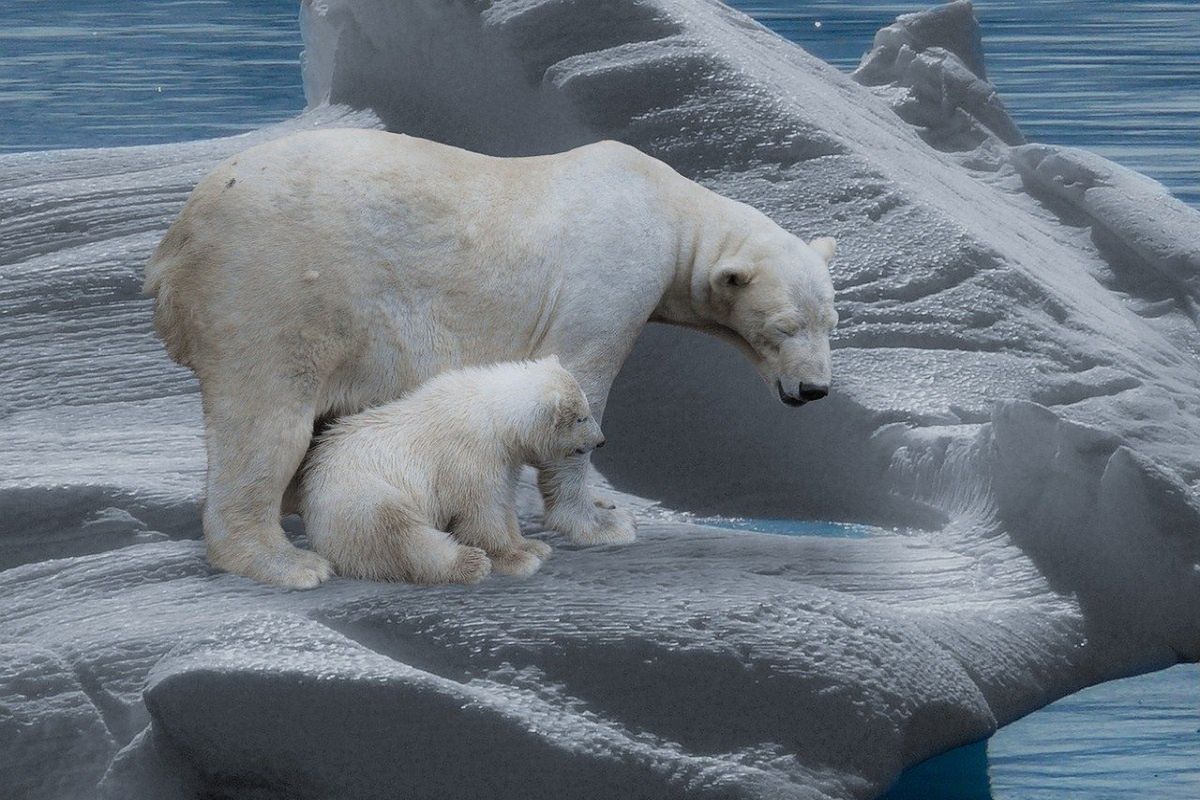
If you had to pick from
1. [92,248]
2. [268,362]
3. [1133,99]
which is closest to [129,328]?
[92,248]

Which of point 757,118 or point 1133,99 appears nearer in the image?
point 757,118

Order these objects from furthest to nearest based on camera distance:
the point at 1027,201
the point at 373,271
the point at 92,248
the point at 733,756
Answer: the point at 1027,201, the point at 92,248, the point at 373,271, the point at 733,756

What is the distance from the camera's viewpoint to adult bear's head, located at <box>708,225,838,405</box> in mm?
3691

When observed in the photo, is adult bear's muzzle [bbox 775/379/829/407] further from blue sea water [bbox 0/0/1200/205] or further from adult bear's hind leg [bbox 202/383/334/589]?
blue sea water [bbox 0/0/1200/205]

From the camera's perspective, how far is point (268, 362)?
3426 mm

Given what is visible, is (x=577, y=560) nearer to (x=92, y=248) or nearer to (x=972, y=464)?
(x=972, y=464)

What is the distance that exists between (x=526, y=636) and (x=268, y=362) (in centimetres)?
81

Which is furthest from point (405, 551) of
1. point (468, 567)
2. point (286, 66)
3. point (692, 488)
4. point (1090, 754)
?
point (286, 66)

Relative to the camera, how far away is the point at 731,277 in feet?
12.1

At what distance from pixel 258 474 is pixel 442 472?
1.31 ft

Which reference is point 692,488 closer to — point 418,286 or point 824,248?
point 824,248

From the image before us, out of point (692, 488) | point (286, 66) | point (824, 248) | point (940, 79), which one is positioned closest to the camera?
point (824, 248)

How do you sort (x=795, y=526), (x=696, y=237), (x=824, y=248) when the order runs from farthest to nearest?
(x=795, y=526), (x=824, y=248), (x=696, y=237)

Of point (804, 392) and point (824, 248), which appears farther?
point (824, 248)
